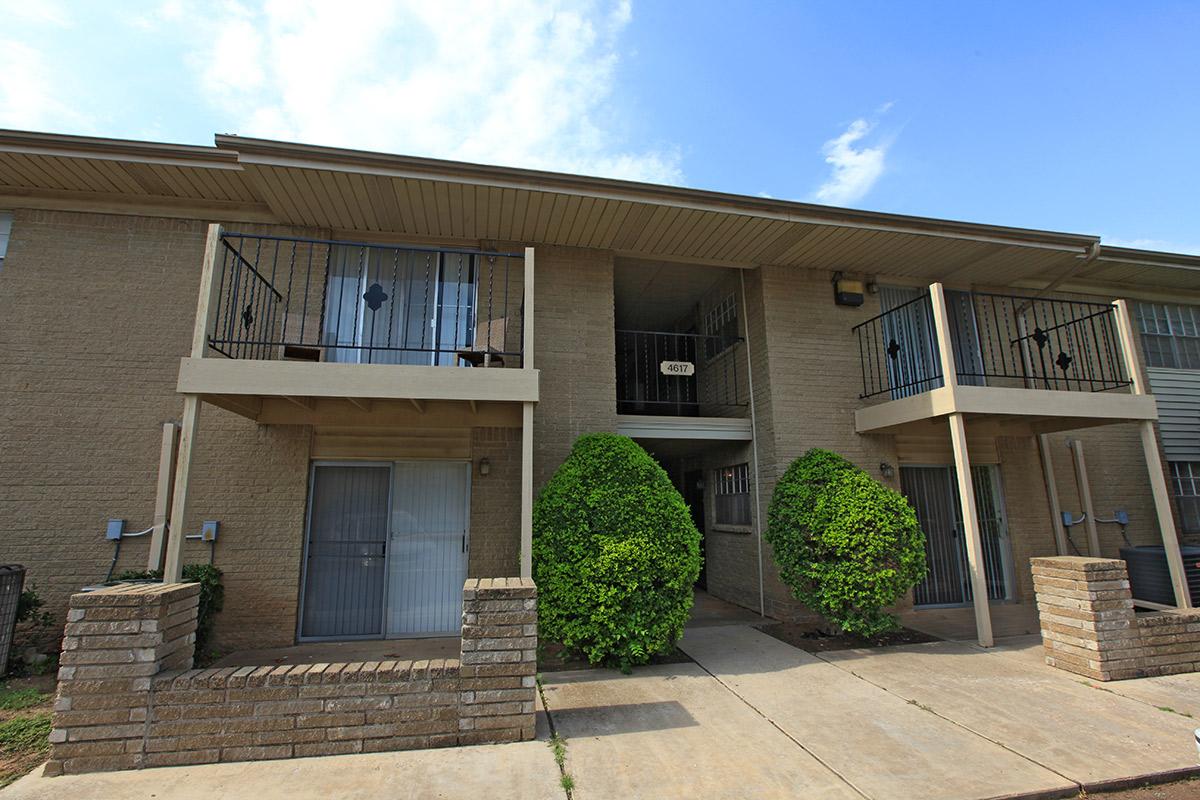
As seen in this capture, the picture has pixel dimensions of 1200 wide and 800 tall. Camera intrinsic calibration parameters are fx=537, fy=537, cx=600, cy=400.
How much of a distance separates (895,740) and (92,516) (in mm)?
7745

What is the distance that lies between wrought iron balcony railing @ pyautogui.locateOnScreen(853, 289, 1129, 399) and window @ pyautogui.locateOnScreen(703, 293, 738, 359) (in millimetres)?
1797

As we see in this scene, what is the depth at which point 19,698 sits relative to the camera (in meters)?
4.42

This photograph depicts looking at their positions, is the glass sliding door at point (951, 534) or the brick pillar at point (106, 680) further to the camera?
the glass sliding door at point (951, 534)

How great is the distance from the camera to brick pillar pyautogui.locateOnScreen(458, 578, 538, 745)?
3521 mm

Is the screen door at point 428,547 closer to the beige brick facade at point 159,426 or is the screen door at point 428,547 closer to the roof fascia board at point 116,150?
the beige brick facade at point 159,426

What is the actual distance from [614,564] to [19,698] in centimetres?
502

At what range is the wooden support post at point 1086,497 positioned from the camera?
309 inches

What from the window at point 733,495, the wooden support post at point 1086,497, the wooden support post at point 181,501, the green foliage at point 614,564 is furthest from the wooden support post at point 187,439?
the wooden support post at point 1086,497

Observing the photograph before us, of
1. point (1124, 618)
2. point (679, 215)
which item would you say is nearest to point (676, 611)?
point (1124, 618)

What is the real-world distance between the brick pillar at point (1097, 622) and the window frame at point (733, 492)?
3.52 meters

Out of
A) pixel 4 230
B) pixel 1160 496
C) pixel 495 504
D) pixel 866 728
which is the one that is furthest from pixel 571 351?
pixel 1160 496

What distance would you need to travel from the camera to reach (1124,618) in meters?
4.75

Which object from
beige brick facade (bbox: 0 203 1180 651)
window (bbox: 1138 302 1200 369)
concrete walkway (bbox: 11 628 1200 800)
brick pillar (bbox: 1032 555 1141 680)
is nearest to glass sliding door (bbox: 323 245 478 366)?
beige brick facade (bbox: 0 203 1180 651)

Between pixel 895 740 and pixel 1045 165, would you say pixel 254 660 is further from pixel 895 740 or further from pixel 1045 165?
pixel 1045 165
